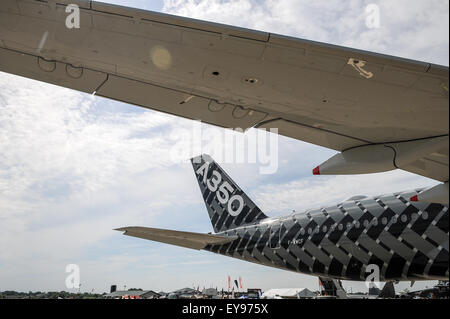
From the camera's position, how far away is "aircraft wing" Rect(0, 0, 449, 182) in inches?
163

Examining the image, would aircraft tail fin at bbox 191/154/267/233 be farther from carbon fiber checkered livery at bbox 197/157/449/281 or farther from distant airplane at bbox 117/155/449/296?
carbon fiber checkered livery at bbox 197/157/449/281

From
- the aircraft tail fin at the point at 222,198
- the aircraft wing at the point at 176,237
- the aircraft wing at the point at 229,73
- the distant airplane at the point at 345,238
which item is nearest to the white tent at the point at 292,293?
the aircraft tail fin at the point at 222,198

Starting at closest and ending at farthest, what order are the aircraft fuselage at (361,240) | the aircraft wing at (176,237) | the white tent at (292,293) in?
1. the aircraft fuselage at (361,240)
2. the aircraft wing at (176,237)
3. the white tent at (292,293)

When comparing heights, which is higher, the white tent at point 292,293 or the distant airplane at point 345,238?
the distant airplane at point 345,238

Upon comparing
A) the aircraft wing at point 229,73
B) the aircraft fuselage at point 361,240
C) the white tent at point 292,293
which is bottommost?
the white tent at point 292,293

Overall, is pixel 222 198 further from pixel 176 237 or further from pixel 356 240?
pixel 356 240

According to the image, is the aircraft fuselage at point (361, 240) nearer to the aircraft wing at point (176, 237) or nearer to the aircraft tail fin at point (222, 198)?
the aircraft wing at point (176, 237)

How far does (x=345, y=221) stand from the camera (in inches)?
590

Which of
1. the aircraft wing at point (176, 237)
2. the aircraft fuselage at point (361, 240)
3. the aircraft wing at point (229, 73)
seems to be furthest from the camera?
the aircraft wing at point (176, 237)

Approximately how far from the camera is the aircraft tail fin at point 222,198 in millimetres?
22156

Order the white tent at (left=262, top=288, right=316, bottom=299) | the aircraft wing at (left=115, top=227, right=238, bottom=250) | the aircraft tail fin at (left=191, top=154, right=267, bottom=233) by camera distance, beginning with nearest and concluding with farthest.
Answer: the aircraft wing at (left=115, top=227, right=238, bottom=250) < the aircraft tail fin at (left=191, top=154, right=267, bottom=233) < the white tent at (left=262, top=288, right=316, bottom=299)

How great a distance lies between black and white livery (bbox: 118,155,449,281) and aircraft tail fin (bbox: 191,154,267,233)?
0.12 metres

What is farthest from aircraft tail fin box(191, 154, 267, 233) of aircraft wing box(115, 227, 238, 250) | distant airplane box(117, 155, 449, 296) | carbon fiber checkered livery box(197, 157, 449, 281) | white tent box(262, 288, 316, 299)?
white tent box(262, 288, 316, 299)

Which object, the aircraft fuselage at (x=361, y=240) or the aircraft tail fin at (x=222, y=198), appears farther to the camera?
the aircraft tail fin at (x=222, y=198)
